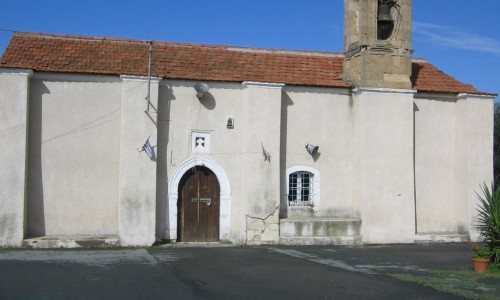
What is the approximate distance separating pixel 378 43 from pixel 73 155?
9913 millimetres

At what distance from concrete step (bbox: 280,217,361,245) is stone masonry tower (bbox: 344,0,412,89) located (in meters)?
4.41

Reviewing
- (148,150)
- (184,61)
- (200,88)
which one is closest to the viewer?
(148,150)

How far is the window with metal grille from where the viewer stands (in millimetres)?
18719

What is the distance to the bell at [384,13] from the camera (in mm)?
19500

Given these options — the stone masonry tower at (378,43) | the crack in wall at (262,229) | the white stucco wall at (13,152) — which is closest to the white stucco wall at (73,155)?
the white stucco wall at (13,152)

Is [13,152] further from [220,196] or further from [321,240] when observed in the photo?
[321,240]

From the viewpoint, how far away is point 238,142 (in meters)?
18.3

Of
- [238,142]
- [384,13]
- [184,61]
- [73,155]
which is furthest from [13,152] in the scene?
[384,13]

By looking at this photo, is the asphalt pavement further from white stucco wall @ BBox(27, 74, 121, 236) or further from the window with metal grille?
the window with metal grille

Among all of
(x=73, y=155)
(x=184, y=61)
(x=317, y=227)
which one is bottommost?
(x=317, y=227)

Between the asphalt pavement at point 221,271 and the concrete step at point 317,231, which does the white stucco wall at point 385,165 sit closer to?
the concrete step at point 317,231

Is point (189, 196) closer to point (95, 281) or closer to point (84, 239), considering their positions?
point (84, 239)

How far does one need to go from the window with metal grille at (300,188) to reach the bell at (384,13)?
5.50 m

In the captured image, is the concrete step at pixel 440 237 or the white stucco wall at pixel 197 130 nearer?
the white stucco wall at pixel 197 130
